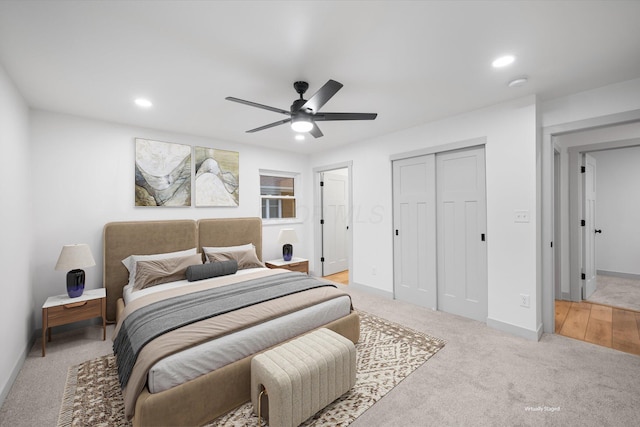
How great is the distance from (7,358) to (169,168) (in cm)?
252

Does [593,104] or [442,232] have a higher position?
[593,104]

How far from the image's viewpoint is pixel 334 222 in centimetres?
580

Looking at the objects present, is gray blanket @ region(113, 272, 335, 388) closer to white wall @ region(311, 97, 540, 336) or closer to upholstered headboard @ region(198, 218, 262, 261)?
upholstered headboard @ region(198, 218, 262, 261)

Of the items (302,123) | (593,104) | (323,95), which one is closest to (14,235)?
(302,123)

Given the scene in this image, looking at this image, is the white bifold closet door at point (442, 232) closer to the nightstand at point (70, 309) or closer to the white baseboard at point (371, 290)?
the white baseboard at point (371, 290)

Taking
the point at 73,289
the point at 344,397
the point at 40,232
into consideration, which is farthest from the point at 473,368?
the point at 40,232

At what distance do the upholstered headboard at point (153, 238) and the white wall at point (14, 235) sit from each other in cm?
67

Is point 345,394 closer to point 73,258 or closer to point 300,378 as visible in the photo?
point 300,378

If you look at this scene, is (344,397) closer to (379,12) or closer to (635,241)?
(379,12)

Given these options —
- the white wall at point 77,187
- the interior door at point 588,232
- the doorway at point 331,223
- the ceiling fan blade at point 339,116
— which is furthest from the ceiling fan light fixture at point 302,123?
the interior door at point 588,232

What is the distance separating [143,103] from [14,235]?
1653mm

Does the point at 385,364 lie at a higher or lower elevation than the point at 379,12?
lower

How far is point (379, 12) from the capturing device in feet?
5.28

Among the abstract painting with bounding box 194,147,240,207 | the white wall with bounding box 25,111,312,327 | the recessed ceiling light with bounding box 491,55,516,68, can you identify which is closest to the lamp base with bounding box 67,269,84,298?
the white wall with bounding box 25,111,312,327
